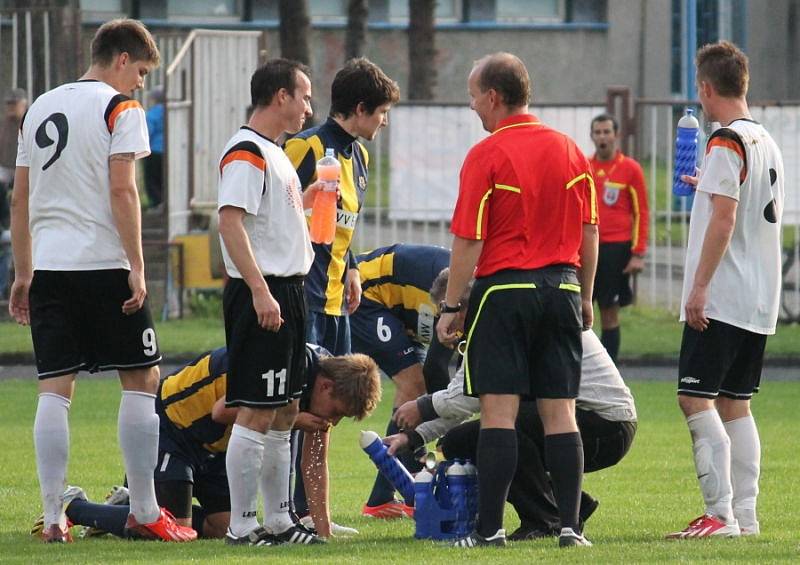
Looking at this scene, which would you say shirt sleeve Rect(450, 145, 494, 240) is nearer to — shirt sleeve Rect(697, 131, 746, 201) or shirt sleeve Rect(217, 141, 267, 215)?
shirt sleeve Rect(217, 141, 267, 215)

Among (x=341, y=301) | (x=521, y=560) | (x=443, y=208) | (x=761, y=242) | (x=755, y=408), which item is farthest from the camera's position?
(x=443, y=208)

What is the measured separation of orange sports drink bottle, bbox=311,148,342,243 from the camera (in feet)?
24.9

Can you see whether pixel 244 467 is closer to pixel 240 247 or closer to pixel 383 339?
pixel 240 247

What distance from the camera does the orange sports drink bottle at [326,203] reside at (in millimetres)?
7594

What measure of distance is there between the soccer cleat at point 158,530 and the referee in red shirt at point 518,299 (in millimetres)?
1265

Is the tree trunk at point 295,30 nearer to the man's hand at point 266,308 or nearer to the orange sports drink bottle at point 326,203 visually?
the orange sports drink bottle at point 326,203

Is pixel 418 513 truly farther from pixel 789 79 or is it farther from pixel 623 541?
pixel 789 79

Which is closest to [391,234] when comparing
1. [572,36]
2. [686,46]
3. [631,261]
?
[631,261]

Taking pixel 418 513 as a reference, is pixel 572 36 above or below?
above

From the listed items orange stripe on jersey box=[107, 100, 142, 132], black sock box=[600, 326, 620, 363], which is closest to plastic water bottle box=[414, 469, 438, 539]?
orange stripe on jersey box=[107, 100, 142, 132]

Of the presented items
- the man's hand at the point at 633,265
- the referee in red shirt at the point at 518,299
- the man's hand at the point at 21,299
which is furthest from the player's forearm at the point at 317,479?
the man's hand at the point at 633,265

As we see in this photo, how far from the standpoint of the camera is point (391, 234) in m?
19.4

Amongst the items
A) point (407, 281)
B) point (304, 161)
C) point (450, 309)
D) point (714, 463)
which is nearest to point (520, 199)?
point (450, 309)

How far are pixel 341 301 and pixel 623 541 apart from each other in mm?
1967
